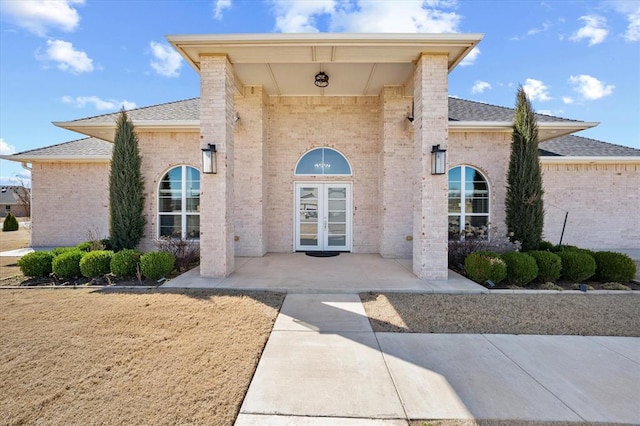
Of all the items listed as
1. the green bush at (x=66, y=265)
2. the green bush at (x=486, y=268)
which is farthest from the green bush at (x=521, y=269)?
the green bush at (x=66, y=265)

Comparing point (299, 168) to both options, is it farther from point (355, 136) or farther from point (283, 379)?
point (283, 379)

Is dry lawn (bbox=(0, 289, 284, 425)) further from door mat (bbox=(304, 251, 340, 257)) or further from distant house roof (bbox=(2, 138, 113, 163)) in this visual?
distant house roof (bbox=(2, 138, 113, 163))

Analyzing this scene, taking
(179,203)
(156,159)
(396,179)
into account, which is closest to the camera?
(396,179)

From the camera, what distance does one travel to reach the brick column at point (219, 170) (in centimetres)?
640

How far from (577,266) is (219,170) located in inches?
331

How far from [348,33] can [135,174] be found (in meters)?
7.63

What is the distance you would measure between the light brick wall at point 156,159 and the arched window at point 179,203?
18cm

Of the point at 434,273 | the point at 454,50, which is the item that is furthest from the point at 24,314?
the point at 454,50

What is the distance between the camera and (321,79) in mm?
7801

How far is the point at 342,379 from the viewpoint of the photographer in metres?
2.92

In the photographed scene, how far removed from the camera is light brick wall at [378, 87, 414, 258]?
8805mm

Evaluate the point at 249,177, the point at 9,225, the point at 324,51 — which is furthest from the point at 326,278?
the point at 9,225

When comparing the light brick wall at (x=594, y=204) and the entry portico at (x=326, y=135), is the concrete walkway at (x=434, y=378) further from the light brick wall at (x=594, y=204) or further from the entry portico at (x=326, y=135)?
the light brick wall at (x=594, y=204)

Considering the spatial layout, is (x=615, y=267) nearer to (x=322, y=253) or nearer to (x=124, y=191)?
(x=322, y=253)
